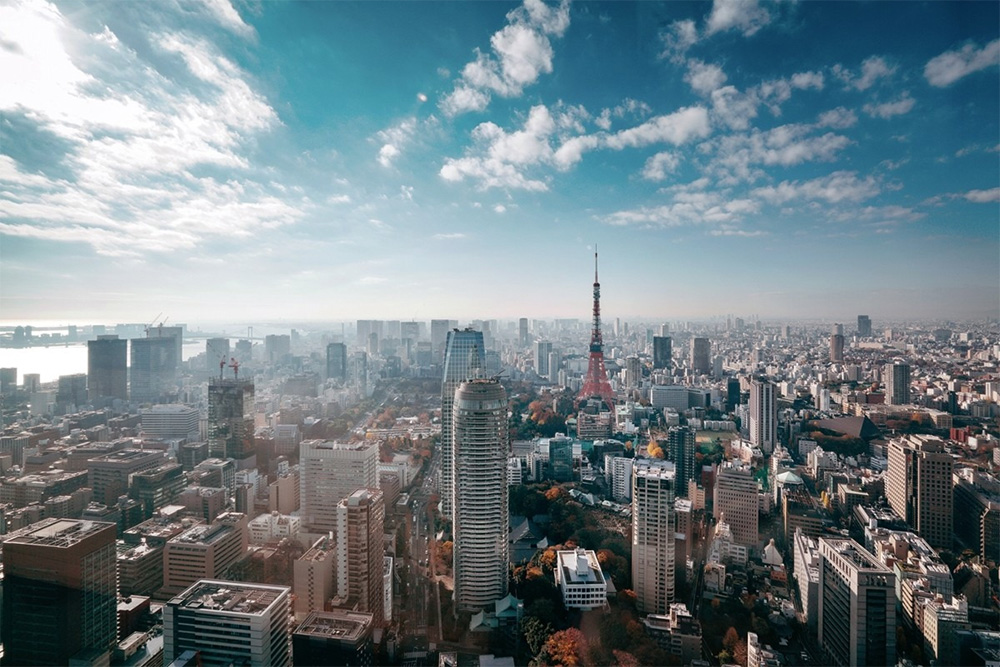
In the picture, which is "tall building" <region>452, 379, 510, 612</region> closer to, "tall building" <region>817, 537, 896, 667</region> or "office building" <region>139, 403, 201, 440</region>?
"tall building" <region>817, 537, 896, 667</region>

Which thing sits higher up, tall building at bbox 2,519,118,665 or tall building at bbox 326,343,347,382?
tall building at bbox 326,343,347,382

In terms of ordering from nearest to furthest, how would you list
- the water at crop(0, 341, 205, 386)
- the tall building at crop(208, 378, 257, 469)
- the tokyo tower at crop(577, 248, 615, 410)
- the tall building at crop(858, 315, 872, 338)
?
the water at crop(0, 341, 205, 386)
the tall building at crop(858, 315, 872, 338)
the tall building at crop(208, 378, 257, 469)
the tokyo tower at crop(577, 248, 615, 410)

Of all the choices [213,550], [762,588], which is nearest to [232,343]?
[213,550]

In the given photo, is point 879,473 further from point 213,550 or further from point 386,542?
point 213,550

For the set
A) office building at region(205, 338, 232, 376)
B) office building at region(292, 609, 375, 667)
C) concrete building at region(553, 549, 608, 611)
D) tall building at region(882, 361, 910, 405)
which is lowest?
concrete building at region(553, 549, 608, 611)

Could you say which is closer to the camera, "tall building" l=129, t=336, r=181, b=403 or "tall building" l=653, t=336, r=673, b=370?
"tall building" l=129, t=336, r=181, b=403

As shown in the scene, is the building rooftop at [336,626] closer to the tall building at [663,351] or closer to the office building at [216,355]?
the office building at [216,355]

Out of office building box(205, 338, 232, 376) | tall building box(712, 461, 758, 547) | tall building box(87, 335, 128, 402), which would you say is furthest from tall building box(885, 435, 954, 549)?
tall building box(87, 335, 128, 402)
